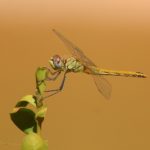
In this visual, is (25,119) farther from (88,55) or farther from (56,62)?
(88,55)

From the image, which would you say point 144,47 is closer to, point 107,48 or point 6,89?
point 107,48

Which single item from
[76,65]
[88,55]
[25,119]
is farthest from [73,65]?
[88,55]

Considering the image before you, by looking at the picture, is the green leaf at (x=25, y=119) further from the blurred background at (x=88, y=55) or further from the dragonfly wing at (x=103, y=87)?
the blurred background at (x=88, y=55)

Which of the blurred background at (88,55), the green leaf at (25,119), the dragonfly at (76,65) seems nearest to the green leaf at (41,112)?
the green leaf at (25,119)

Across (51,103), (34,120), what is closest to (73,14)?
(51,103)

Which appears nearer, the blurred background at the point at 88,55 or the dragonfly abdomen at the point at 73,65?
the dragonfly abdomen at the point at 73,65

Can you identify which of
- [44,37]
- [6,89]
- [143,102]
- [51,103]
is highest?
[44,37]

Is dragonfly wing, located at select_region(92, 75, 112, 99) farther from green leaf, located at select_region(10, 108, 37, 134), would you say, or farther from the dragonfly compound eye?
green leaf, located at select_region(10, 108, 37, 134)
